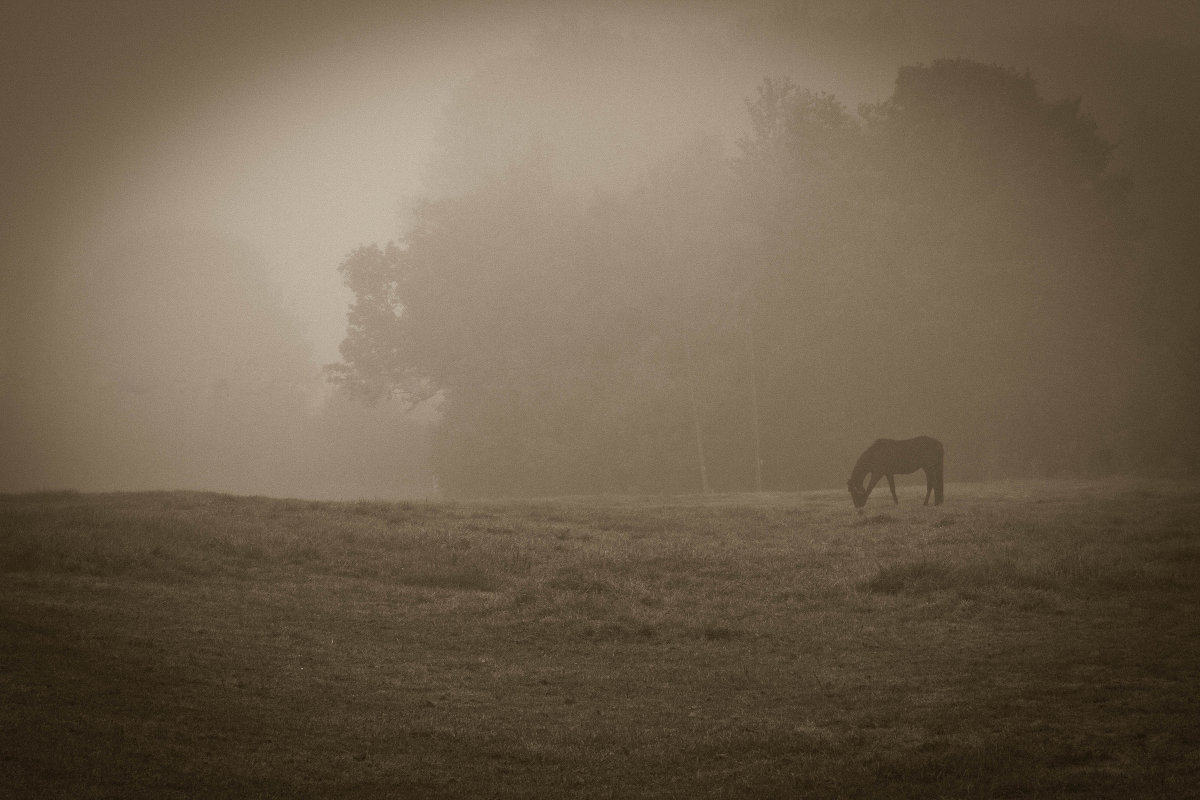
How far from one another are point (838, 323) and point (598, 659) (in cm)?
3466

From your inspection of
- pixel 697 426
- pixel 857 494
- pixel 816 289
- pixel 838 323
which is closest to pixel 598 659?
pixel 857 494

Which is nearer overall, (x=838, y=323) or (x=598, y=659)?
(x=598, y=659)

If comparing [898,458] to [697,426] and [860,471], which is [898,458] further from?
[697,426]

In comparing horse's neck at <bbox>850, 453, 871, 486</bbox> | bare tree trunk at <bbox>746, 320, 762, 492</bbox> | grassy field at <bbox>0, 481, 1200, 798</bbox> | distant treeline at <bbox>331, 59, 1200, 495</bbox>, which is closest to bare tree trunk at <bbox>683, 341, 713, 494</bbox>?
distant treeline at <bbox>331, 59, 1200, 495</bbox>

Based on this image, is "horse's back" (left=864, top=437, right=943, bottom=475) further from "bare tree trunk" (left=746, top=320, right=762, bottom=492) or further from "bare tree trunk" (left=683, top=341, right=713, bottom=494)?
"bare tree trunk" (left=683, top=341, right=713, bottom=494)

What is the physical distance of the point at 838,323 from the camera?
46.3 m

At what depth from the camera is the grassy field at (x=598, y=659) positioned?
9.28 meters

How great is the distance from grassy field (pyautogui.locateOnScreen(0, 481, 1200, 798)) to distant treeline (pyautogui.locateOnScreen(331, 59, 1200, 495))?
21068mm

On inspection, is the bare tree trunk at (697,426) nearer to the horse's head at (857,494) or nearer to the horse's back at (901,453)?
the horse's back at (901,453)

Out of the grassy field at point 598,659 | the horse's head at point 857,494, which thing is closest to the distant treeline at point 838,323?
the horse's head at point 857,494

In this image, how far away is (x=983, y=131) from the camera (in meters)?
46.6

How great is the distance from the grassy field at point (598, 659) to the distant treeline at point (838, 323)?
21.1 m

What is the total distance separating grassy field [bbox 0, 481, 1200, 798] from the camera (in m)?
9.28

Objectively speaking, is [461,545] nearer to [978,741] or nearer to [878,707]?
[878,707]
